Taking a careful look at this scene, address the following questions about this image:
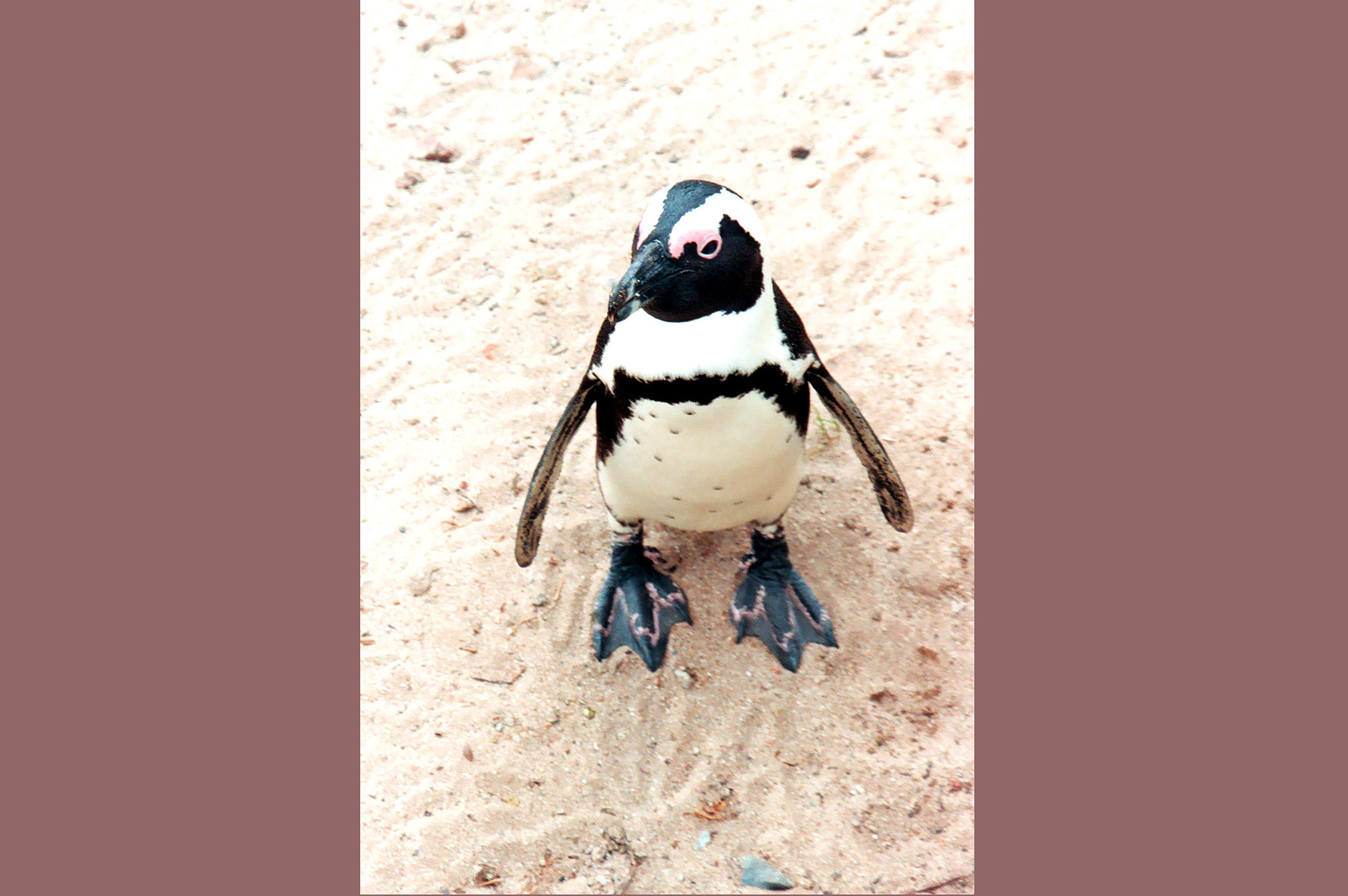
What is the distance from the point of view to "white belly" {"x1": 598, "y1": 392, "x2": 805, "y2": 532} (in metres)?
2.43

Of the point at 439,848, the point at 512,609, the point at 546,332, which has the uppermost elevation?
the point at 546,332

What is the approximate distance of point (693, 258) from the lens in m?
2.22

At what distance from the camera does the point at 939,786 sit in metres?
2.66

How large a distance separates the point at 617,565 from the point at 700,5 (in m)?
2.88

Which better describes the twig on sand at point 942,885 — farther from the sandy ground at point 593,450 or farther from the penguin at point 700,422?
the penguin at point 700,422

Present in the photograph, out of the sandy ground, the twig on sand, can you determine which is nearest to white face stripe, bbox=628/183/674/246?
the sandy ground

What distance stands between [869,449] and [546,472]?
0.85 metres

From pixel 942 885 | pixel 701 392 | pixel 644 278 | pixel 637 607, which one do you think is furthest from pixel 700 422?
pixel 942 885

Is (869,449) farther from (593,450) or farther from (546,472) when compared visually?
(593,450)

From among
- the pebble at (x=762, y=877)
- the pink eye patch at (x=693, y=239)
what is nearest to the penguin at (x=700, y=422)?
the pink eye patch at (x=693, y=239)

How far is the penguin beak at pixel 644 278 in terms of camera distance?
86.4 inches

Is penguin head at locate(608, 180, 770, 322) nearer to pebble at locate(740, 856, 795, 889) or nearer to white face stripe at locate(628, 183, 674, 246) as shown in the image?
white face stripe at locate(628, 183, 674, 246)

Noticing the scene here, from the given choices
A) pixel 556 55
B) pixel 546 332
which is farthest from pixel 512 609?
pixel 556 55

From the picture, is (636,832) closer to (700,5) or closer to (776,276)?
(776,276)
